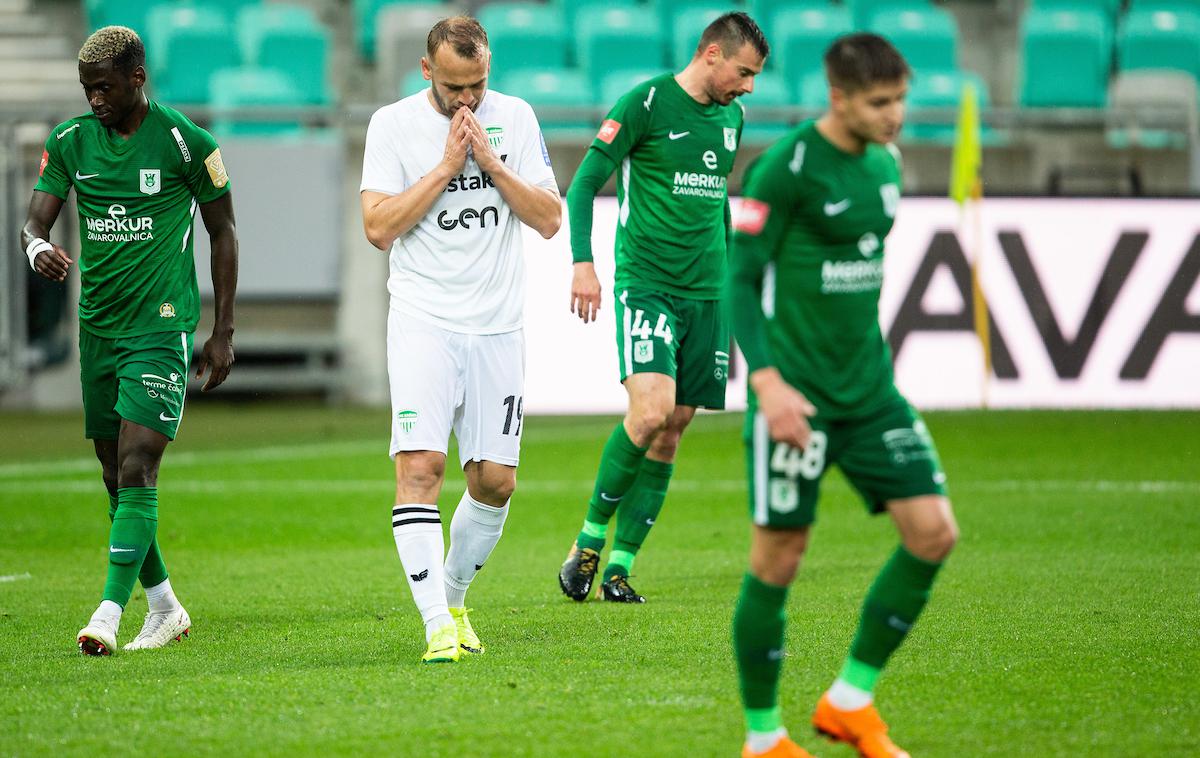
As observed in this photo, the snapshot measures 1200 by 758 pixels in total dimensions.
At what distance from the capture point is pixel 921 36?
60.4 feet

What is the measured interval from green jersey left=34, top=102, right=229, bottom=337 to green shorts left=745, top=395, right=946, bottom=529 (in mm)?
2844

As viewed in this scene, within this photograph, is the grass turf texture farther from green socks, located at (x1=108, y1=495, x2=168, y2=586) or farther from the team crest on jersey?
the team crest on jersey

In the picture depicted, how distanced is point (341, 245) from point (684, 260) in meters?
9.53

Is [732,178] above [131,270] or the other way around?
the other way around

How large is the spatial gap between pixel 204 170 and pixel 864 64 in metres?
3.09

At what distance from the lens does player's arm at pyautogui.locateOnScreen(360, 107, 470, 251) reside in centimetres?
557

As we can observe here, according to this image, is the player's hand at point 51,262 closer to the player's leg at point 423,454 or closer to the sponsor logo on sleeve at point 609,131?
the player's leg at point 423,454

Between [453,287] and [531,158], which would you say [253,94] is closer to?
[531,158]

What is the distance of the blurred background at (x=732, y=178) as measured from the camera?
48.1 ft

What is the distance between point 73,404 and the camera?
16281 mm

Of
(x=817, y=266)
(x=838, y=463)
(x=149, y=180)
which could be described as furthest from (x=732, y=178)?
(x=838, y=463)

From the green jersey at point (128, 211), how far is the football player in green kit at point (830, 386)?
109 inches

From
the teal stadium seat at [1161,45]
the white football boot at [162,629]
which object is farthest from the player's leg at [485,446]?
the teal stadium seat at [1161,45]

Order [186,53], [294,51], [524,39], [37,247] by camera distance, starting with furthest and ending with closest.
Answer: [524,39] → [294,51] → [186,53] → [37,247]
